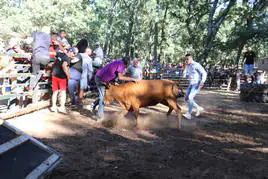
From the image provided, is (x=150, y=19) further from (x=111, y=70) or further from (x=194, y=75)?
(x=111, y=70)

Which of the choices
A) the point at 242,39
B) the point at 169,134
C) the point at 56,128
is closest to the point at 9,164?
the point at 56,128

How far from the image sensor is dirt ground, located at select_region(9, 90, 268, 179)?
4.67 m

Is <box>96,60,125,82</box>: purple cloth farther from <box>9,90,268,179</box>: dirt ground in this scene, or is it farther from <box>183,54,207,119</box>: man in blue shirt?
<box>183,54,207,119</box>: man in blue shirt

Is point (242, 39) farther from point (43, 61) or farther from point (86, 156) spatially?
point (86, 156)

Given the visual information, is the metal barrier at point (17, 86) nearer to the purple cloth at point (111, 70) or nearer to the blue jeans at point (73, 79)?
the blue jeans at point (73, 79)

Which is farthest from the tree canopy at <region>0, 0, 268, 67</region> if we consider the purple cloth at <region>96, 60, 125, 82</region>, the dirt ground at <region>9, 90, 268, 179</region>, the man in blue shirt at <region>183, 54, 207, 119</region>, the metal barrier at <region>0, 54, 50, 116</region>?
the metal barrier at <region>0, 54, 50, 116</region>

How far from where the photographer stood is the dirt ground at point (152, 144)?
15.3 feet

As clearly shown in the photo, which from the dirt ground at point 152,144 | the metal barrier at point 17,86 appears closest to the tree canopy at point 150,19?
the dirt ground at point 152,144

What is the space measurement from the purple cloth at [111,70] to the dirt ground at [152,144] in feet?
4.03

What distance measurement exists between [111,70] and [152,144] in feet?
8.00

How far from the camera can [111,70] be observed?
764 cm

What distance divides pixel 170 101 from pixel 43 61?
3.81 meters

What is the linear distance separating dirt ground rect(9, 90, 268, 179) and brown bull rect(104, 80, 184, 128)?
625 millimetres

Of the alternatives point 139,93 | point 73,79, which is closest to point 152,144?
point 139,93
